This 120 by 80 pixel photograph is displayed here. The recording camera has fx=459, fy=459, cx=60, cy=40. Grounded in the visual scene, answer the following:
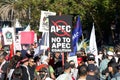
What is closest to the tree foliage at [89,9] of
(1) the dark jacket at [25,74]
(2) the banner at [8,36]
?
(2) the banner at [8,36]

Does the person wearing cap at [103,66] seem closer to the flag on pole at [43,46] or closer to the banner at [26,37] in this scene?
the flag on pole at [43,46]

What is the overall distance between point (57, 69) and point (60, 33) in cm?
91

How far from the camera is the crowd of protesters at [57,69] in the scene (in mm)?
8930

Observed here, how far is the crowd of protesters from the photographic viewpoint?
29.3 feet

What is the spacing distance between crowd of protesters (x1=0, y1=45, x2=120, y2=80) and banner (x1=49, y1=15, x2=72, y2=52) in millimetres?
469

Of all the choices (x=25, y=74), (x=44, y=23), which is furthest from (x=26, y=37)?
(x=25, y=74)

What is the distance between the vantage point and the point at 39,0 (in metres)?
39.3

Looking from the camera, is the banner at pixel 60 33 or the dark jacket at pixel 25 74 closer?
the dark jacket at pixel 25 74

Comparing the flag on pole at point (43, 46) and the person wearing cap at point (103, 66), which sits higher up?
the flag on pole at point (43, 46)

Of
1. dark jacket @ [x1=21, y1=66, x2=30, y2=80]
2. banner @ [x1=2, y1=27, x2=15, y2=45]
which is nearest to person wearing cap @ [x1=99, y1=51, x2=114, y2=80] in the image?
dark jacket @ [x1=21, y1=66, x2=30, y2=80]

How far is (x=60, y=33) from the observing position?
1152 centimetres

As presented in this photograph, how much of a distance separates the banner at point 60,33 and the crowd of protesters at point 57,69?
47 cm

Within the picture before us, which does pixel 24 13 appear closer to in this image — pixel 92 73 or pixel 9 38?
pixel 9 38

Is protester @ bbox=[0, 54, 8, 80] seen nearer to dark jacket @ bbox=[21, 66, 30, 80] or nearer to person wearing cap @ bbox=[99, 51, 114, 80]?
dark jacket @ bbox=[21, 66, 30, 80]
